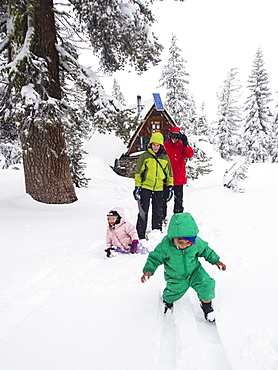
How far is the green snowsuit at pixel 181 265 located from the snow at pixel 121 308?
253mm

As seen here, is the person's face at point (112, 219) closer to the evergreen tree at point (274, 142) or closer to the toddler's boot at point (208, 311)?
the toddler's boot at point (208, 311)

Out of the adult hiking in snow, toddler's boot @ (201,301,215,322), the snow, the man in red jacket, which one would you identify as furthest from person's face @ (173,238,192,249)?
the man in red jacket

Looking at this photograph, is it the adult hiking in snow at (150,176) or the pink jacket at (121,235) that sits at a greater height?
the adult hiking in snow at (150,176)

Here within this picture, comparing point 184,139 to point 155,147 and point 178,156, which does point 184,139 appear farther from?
point 155,147

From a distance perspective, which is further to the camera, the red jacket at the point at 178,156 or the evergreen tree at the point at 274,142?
the evergreen tree at the point at 274,142

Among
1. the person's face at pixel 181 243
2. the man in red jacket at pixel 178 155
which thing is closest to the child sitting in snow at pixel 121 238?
the man in red jacket at pixel 178 155

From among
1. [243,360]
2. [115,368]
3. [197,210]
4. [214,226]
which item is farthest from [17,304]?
[197,210]

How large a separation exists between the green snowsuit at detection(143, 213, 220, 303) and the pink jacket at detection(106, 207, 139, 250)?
1.38 m

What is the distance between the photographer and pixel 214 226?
4.91 m

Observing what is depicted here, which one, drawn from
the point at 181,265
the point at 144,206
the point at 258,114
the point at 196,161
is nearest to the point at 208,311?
the point at 181,265

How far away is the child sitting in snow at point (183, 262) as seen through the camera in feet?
7.29

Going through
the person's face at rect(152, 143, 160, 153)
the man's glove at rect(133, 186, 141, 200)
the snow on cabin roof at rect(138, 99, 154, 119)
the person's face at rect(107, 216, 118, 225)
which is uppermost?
the snow on cabin roof at rect(138, 99, 154, 119)

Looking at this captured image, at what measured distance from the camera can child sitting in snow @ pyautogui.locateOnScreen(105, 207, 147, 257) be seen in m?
3.73

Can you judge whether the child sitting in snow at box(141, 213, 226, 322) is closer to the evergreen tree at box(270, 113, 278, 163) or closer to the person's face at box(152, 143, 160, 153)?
the person's face at box(152, 143, 160, 153)
